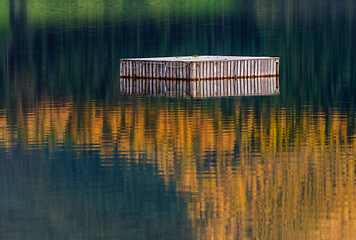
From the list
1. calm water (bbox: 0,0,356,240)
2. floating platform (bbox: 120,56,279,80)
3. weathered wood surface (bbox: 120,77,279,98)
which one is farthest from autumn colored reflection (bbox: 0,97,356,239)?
floating platform (bbox: 120,56,279,80)

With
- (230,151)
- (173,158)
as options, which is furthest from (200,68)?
(173,158)

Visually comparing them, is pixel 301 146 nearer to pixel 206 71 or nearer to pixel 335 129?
pixel 335 129

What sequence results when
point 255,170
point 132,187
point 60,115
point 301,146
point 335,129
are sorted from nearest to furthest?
point 132,187
point 255,170
point 301,146
point 335,129
point 60,115

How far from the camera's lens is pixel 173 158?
107 feet

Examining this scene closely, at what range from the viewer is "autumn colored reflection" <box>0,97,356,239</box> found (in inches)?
989

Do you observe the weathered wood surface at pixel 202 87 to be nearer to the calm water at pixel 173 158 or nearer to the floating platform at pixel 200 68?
the floating platform at pixel 200 68

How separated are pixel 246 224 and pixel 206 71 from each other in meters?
35.8

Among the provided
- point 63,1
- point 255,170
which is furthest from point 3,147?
point 63,1

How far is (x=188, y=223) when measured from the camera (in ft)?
81.4

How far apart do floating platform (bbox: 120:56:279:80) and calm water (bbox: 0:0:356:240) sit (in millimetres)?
1816

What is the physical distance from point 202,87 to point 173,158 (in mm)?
24578

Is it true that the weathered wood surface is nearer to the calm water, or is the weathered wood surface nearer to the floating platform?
the floating platform

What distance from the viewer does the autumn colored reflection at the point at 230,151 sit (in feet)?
82.4

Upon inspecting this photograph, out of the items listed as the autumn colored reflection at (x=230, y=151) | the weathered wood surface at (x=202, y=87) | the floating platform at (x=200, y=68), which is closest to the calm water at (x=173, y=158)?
the autumn colored reflection at (x=230, y=151)
